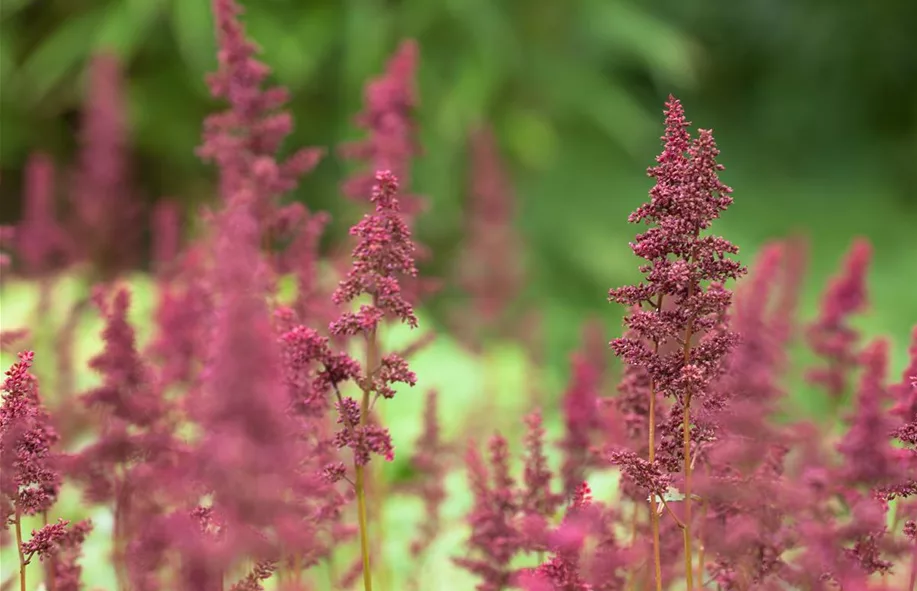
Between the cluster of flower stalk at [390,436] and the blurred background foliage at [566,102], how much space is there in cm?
409

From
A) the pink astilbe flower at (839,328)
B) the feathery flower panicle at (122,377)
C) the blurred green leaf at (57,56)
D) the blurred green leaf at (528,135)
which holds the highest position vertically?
the blurred green leaf at (57,56)

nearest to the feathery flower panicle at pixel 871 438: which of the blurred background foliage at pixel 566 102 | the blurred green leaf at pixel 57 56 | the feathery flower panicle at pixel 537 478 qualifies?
the feathery flower panicle at pixel 537 478

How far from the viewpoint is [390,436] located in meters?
1.35

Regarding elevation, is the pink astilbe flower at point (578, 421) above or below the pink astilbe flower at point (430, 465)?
below

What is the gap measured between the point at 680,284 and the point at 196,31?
5.66m

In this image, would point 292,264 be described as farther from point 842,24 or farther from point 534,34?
point 842,24

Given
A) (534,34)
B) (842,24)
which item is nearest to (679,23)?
(842,24)

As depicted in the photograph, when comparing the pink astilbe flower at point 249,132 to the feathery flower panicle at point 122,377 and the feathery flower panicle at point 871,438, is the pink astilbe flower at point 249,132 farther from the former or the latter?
the feathery flower panicle at point 871,438

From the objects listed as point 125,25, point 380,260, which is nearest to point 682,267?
point 380,260

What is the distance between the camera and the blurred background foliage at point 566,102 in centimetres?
680

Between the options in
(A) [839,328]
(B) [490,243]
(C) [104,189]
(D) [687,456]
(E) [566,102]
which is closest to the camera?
(D) [687,456]

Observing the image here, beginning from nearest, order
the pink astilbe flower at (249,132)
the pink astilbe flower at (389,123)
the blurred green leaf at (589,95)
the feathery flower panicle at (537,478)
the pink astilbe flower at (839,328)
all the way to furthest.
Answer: the feathery flower panicle at (537,478) → the pink astilbe flower at (249,132) → the pink astilbe flower at (839,328) → the pink astilbe flower at (389,123) → the blurred green leaf at (589,95)

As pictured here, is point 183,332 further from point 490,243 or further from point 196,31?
point 196,31

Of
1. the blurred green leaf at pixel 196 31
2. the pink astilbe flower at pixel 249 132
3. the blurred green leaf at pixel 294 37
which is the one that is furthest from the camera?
the blurred green leaf at pixel 294 37
